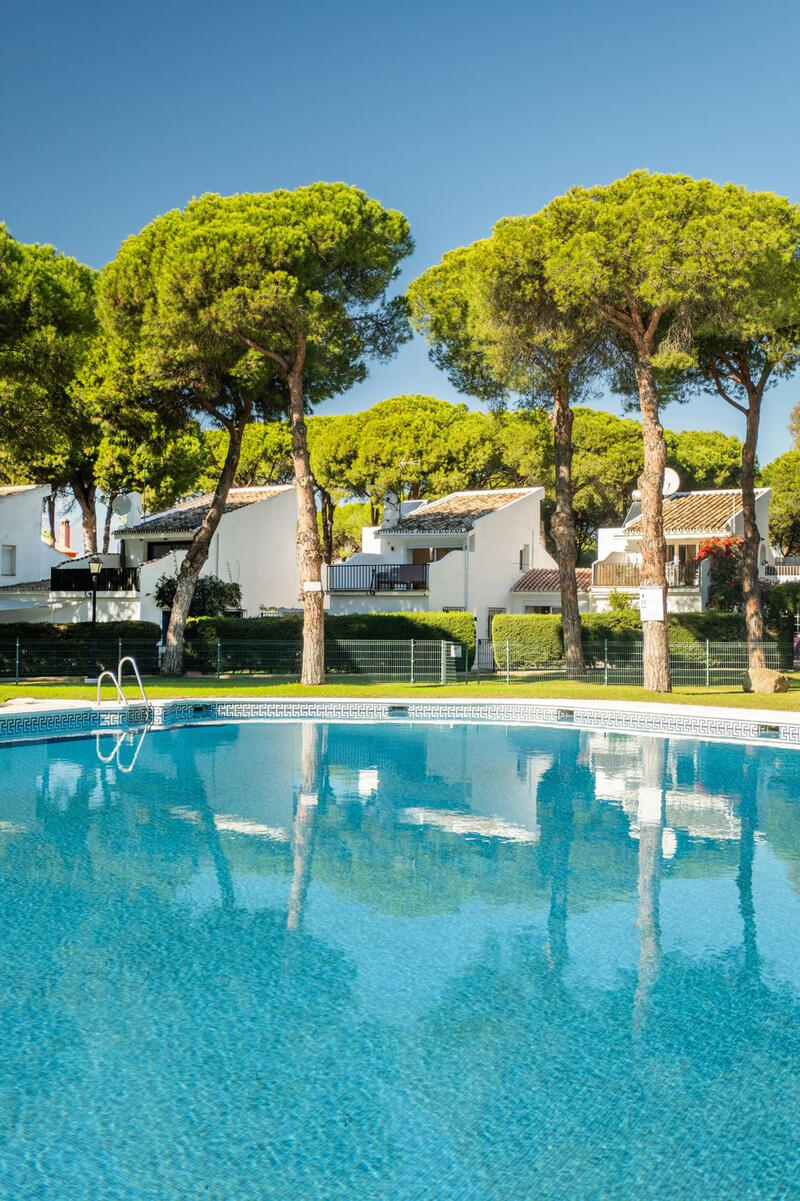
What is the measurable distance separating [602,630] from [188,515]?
1701 centimetres

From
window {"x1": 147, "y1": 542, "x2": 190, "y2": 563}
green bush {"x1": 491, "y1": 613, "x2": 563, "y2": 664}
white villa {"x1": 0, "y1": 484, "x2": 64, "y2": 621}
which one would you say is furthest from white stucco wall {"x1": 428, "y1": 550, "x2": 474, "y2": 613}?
white villa {"x1": 0, "y1": 484, "x2": 64, "y2": 621}

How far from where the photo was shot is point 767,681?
24766 mm

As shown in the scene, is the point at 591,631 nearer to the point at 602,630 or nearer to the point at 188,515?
the point at 602,630

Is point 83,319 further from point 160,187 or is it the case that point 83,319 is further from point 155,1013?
point 155,1013

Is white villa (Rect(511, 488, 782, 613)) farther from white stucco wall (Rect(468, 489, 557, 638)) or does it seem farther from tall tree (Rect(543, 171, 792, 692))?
tall tree (Rect(543, 171, 792, 692))

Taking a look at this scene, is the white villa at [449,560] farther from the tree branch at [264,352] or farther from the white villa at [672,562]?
the tree branch at [264,352]

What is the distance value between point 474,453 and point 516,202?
26435mm

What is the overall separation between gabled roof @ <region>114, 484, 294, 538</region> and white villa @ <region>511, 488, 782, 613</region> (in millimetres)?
11366

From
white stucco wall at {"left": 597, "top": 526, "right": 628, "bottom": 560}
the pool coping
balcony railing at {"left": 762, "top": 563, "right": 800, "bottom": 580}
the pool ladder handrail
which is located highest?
white stucco wall at {"left": 597, "top": 526, "right": 628, "bottom": 560}

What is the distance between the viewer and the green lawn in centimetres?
2258

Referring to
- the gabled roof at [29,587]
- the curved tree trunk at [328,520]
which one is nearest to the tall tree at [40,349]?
the gabled roof at [29,587]

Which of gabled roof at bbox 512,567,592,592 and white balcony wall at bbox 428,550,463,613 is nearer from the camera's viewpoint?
white balcony wall at bbox 428,550,463,613

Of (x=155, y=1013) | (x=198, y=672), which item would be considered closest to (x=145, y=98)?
(x=198, y=672)

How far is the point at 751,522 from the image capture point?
27969 mm
